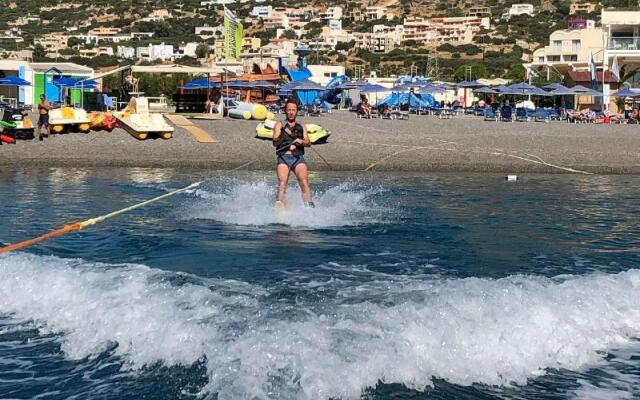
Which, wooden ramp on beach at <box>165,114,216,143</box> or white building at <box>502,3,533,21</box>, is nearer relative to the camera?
wooden ramp on beach at <box>165,114,216,143</box>

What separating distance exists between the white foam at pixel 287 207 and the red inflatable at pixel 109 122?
9667mm

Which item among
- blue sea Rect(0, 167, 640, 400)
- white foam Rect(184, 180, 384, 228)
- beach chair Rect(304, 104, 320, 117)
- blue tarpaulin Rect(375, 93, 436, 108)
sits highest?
blue tarpaulin Rect(375, 93, 436, 108)

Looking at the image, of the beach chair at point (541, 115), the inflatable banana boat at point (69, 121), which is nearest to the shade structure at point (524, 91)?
the beach chair at point (541, 115)

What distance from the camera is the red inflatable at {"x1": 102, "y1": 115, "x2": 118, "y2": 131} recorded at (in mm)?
22558

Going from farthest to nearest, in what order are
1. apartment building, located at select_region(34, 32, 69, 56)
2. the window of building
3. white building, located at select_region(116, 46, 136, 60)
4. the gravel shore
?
white building, located at select_region(116, 46, 136, 60) < apartment building, located at select_region(34, 32, 69, 56) < the window of building < the gravel shore

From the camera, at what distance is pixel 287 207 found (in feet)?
36.0

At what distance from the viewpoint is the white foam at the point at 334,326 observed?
187 inches

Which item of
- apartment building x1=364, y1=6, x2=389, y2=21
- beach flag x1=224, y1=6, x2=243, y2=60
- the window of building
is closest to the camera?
beach flag x1=224, y1=6, x2=243, y2=60

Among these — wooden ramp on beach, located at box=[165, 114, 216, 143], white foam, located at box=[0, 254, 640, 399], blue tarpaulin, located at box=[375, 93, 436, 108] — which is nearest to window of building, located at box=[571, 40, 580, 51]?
blue tarpaulin, located at box=[375, 93, 436, 108]

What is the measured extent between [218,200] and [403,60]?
105114 millimetres

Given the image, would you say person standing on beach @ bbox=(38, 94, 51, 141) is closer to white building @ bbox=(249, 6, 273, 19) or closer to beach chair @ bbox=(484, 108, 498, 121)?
beach chair @ bbox=(484, 108, 498, 121)

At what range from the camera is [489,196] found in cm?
1345

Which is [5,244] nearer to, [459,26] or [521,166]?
[521,166]

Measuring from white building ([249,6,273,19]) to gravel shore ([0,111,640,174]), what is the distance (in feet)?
457
